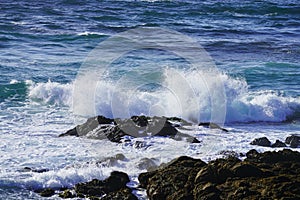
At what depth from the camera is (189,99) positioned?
68.3 feet

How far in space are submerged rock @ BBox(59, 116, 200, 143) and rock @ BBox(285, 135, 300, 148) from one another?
2.09 meters

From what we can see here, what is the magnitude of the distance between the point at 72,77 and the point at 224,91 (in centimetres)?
535

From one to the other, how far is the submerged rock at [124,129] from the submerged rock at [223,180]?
352 centimetres

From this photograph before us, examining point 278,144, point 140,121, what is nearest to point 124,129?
point 140,121

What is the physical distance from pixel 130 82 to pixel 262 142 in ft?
27.6

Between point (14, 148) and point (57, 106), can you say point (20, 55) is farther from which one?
point (14, 148)

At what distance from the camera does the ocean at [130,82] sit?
14609 mm

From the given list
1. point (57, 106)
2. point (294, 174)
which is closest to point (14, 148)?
point (57, 106)

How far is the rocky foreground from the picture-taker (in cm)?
1063

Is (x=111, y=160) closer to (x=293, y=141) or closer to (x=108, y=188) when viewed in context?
(x=108, y=188)

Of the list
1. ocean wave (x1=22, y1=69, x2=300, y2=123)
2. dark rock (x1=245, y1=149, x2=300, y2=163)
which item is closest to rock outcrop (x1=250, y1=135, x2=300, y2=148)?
dark rock (x1=245, y1=149, x2=300, y2=163)

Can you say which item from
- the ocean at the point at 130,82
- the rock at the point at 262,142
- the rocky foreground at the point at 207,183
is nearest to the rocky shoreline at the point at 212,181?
the rocky foreground at the point at 207,183

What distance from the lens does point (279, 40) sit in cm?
3375

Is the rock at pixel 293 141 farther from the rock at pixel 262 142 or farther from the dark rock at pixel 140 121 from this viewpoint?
the dark rock at pixel 140 121
